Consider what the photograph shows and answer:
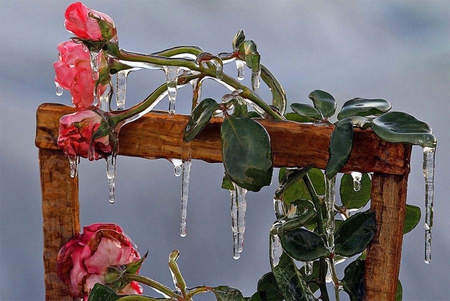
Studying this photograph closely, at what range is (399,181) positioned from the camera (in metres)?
0.59

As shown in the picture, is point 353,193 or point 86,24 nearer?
point 86,24

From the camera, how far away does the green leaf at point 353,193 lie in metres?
0.74

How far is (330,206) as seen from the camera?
0.60 meters

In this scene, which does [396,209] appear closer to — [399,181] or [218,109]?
[399,181]

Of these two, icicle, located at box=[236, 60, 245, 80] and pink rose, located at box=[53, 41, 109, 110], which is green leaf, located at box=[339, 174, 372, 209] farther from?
pink rose, located at box=[53, 41, 109, 110]

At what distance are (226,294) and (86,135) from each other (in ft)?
0.65

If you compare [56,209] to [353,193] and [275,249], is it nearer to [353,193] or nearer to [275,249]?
[275,249]

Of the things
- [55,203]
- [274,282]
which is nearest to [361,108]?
[274,282]

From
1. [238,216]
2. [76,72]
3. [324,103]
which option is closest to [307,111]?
[324,103]

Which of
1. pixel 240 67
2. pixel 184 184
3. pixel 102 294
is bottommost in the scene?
pixel 102 294

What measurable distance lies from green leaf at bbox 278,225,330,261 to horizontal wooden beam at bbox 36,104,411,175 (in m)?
0.07

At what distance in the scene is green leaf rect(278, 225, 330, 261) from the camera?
611 mm

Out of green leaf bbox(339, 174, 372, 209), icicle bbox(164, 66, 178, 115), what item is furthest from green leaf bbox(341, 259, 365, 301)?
icicle bbox(164, 66, 178, 115)

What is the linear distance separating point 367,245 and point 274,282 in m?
0.10
